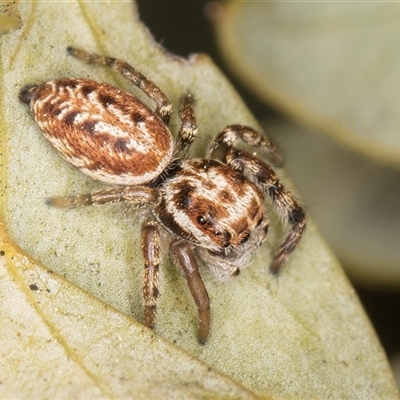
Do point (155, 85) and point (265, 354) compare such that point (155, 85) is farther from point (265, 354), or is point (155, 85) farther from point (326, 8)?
point (265, 354)

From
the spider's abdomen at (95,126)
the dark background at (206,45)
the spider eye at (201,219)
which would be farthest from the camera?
the dark background at (206,45)

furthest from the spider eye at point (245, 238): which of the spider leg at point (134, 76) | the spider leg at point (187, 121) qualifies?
the spider leg at point (134, 76)

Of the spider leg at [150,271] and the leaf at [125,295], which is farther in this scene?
the spider leg at [150,271]

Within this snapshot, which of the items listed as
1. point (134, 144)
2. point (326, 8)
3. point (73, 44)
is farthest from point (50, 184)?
point (326, 8)

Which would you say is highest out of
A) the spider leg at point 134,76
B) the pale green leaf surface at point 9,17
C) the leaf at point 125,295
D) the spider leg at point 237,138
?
the pale green leaf surface at point 9,17

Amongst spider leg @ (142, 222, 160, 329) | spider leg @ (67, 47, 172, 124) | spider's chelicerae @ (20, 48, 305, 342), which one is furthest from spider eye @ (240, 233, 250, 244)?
spider leg @ (67, 47, 172, 124)

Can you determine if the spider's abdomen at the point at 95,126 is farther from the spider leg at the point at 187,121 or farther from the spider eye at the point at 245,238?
the spider eye at the point at 245,238

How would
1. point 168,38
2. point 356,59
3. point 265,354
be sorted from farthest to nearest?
point 168,38 < point 356,59 < point 265,354
